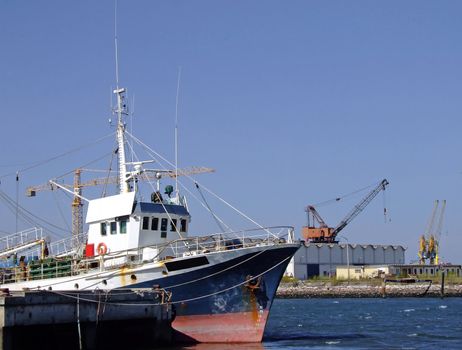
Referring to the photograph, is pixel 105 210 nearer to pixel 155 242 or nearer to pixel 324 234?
pixel 155 242

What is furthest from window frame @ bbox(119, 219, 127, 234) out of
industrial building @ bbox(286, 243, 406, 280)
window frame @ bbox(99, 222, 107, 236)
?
industrial building @ bbox(286, 243, 406, 280)

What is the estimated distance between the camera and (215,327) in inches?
1447

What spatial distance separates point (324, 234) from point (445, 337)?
115m

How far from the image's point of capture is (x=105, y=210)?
40.9 meters

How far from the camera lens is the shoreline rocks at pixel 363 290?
10469 cm

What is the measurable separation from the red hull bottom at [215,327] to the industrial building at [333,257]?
91.5 meters

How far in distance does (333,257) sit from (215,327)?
100m

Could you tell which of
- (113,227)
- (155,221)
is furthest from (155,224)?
(113,227)

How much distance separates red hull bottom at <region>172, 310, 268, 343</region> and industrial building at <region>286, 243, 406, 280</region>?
91.5m

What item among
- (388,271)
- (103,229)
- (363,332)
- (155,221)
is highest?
(155,221)

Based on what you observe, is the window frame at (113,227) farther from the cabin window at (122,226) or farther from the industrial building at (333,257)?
the industrial building at (333,257)

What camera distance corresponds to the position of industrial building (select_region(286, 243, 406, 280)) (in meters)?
131

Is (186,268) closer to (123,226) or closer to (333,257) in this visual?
(123,226)

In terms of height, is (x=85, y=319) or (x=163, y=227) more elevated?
(x=163, y=227)
